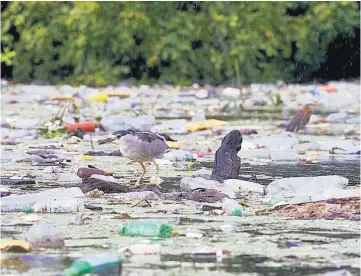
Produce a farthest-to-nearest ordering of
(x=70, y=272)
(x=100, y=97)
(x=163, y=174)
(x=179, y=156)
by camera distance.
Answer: (x=100, y=97) → (x=179, y=156) → (x=163, y=174) → (x=70, y=272)

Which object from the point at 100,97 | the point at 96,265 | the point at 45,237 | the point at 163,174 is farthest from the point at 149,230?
the point at 100,97

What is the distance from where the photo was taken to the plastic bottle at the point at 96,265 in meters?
3.45

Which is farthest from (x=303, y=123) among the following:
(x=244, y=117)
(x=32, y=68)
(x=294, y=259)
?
(x=32, y=68)

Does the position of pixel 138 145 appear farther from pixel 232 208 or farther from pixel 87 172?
pixel 232 208

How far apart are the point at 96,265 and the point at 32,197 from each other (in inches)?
60.4

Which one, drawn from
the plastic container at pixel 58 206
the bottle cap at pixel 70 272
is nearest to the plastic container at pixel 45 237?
the bottle cap at pixel 70 272

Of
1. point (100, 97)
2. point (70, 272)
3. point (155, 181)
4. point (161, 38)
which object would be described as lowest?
point (70, 272)

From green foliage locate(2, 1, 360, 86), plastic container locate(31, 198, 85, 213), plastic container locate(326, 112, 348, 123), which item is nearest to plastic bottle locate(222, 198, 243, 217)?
plastic container locate(31, 198, 85, 213)

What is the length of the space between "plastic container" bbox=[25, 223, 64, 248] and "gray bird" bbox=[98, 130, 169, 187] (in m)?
1.71

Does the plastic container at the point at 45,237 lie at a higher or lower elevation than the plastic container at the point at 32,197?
lower

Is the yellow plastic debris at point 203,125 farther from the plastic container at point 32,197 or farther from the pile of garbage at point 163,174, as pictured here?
the plastic container at point 32,197

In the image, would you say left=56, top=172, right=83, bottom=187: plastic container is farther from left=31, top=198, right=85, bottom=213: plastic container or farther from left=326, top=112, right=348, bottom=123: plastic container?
left=326, top=112, right=348, bottom=123: plastic container

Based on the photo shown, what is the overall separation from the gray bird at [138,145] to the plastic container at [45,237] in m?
1.71

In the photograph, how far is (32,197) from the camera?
500 centimetres
